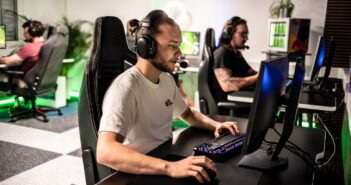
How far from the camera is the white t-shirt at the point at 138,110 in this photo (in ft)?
4.28

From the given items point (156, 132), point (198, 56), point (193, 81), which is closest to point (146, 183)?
point (156, 132)

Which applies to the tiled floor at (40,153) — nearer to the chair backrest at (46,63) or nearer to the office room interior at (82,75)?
the office room interior at (82,75)

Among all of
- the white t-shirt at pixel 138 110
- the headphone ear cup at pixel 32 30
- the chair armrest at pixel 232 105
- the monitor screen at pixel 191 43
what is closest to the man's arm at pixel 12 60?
the headphone ear cup at pixel 32 30

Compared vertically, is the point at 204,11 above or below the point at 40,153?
above

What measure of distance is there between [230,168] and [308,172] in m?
0.27

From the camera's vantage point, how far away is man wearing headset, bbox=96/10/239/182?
1.18 metres

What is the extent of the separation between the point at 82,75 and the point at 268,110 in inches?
89.3

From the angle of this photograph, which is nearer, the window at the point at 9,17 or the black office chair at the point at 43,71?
the black office chair at the point at 43,71

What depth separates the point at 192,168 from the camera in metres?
1.10

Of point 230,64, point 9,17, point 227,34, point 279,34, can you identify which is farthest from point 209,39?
point 9,17

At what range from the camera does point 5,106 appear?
5.33 m

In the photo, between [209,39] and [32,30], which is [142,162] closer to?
[209,39]

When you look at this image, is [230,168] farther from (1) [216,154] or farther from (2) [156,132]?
(2) [156,132]

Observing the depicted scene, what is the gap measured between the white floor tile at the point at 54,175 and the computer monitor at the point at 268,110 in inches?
74.7
